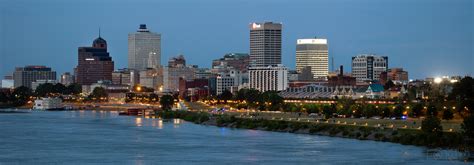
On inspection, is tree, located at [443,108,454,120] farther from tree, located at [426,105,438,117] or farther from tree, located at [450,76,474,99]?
tree, located at [450,76,474,99]

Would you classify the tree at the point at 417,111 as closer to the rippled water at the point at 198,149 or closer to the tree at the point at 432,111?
the tree at the point at 432,111

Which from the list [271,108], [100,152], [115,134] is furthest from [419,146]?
[271,108]

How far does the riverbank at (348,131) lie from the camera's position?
61.4m

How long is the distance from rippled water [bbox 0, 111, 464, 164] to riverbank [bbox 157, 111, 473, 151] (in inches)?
50.1

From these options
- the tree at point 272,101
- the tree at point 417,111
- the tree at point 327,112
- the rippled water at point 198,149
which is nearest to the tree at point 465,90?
the tree at point 417,111

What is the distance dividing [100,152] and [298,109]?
5384 cm

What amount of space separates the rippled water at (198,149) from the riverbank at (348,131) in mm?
1271

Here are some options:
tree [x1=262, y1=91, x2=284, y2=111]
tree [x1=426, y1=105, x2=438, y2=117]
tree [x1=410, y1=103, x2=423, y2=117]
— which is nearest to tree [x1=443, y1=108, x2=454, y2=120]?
tree [x1=426, y1=105, x2=438, y2=117]

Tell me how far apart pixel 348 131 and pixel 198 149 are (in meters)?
14.8

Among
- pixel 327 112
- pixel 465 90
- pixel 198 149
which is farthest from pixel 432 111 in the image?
pixel 198 149

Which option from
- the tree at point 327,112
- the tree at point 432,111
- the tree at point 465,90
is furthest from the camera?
the tree at point 465,90

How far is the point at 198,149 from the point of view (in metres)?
62.8

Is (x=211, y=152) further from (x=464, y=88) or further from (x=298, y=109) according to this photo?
(x=298, y=109)

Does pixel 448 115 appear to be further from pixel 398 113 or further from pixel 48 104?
pixel 48 104
